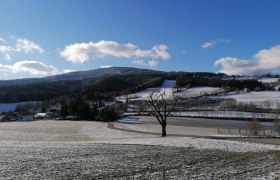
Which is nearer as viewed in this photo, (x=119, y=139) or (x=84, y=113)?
(x=119, y=139)

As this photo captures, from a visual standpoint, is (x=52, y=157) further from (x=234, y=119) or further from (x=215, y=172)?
(x=234, y=119)

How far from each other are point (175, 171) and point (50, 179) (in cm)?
717

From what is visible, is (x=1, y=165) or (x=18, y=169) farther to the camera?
(x=1, y=165)

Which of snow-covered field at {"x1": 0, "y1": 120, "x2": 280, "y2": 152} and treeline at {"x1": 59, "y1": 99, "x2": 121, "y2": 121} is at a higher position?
treeline at {"x1": 59, "y1": 99, "x2": 121, "y2": 121}

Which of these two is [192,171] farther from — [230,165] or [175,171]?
[230,165]

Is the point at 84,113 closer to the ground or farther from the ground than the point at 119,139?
farther from the ground

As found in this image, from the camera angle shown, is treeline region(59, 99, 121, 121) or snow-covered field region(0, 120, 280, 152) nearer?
snow-covered field region(0, 120, 280, 152)

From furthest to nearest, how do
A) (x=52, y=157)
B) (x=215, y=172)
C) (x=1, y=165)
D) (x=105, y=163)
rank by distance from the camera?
(x=52, y=157) → (x=105, y=163) → (x=1, y=165) → (x=215, y=172)

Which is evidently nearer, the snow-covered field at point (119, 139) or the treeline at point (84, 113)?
the snow-covered field at point (119, 139)

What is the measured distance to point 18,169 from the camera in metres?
22.4

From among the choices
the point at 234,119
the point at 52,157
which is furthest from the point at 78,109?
the point at 52,157

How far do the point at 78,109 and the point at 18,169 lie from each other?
489 feet

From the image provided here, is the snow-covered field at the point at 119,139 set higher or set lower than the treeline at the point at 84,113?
lower

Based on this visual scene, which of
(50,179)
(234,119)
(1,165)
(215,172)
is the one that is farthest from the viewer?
(234,119)
